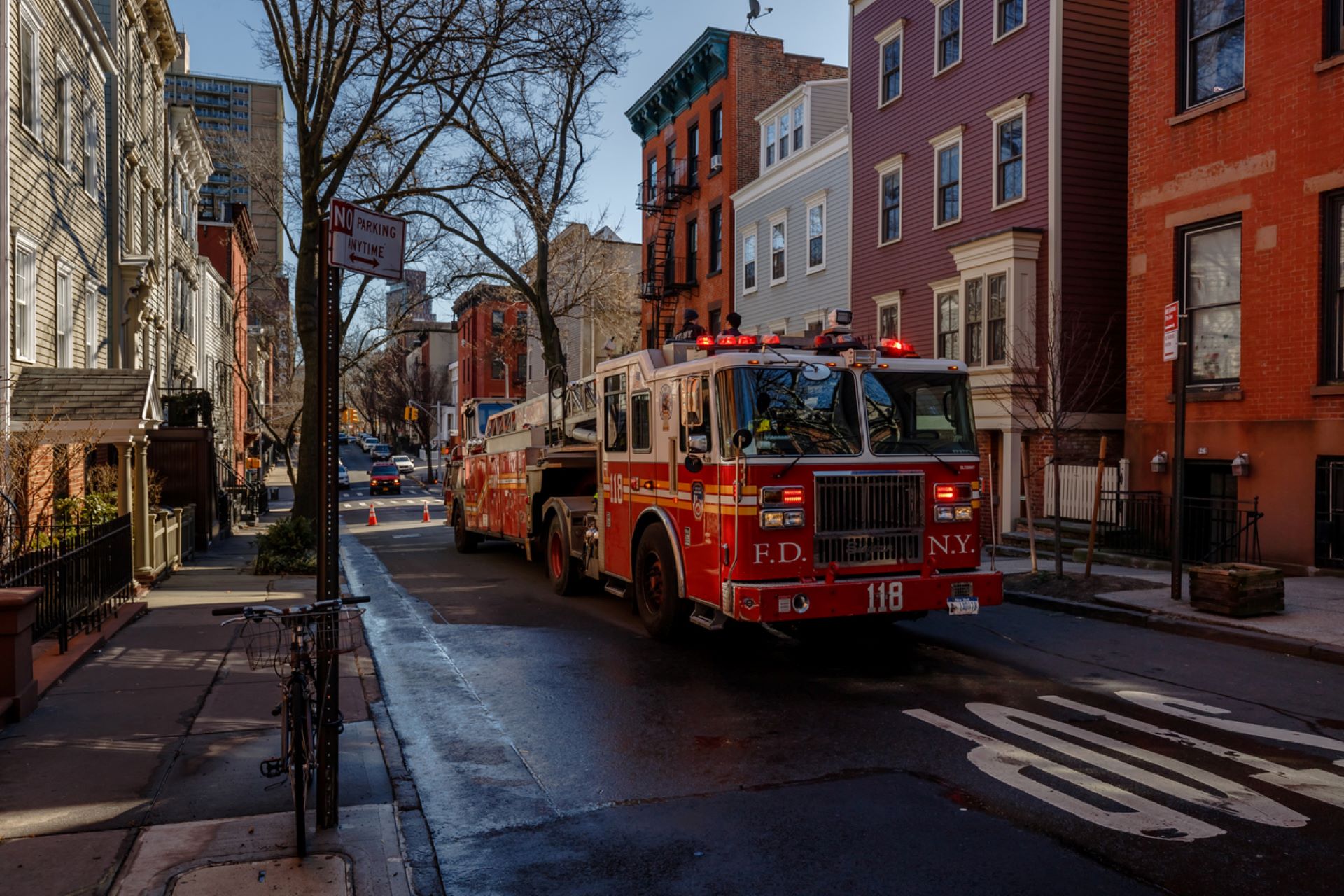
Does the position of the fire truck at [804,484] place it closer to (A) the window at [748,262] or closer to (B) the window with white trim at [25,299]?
(B) the window with white trim at [25,299]

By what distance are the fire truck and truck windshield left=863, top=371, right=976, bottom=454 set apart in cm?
1

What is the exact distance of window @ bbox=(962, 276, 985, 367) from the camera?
65.5 ft

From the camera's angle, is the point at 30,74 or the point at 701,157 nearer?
the point at 30,74

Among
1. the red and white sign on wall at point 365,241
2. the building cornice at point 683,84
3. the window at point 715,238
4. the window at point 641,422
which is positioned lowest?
the window at point 641,422

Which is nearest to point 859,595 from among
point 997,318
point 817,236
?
point 997,318

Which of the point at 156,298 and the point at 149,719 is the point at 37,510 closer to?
the point at 149,719

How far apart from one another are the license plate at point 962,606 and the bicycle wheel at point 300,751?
565 centimetres

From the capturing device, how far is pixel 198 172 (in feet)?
114

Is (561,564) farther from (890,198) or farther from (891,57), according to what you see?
(891,57)

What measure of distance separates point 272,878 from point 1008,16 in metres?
20.2

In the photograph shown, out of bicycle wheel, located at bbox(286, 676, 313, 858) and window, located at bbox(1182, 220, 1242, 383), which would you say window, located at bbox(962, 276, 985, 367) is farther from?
bicycle wheel, located at bbox(286, 676, 313, 858)

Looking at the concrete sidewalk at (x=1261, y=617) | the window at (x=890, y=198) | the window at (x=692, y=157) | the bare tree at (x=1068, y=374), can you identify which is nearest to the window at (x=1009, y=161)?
the bare tree at (x=1068, y=374)

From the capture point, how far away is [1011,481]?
19.4 m

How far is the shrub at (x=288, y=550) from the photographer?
51.6ft
